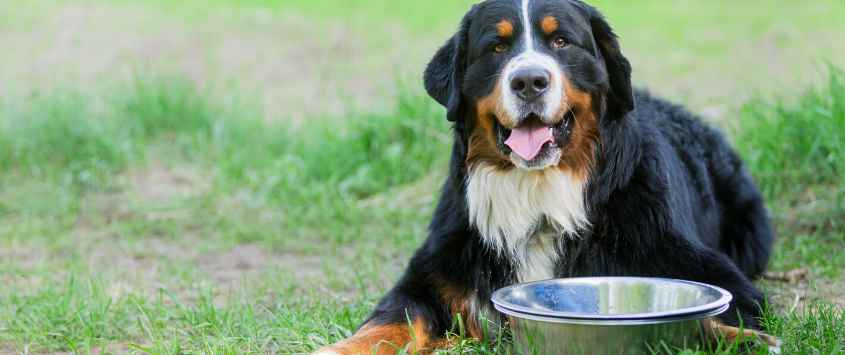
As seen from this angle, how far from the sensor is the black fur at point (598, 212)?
8.52 feet

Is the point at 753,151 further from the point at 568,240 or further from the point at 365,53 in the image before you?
the point at 365,53

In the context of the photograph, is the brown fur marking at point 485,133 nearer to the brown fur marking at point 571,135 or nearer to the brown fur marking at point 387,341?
the brown fur marking at point 571,135

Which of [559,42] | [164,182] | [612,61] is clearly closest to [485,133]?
[559,42]

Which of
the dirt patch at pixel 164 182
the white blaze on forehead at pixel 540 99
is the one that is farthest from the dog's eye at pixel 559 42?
the dirt patch at pixel 164 182

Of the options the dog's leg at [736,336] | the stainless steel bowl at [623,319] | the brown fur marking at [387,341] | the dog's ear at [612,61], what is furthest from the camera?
the dog's ear at [612,61]

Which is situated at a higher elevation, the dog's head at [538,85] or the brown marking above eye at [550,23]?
the brown marking above eye at [550,23]

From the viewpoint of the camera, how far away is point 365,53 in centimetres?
1062

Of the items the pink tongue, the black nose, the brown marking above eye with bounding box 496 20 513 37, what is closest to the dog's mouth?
the pink tongue

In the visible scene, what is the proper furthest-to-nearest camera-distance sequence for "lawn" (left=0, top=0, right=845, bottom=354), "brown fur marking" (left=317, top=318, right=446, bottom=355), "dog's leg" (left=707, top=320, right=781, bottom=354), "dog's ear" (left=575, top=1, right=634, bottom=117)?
"lawn" (left=0, top=0, right=845, bottom=354)
"dog's ear" (left=575, top=1, right=634, bottom=117)
"brown fur marking" (left=317, top=318, right=446, bottom=355)
"dog's leg" (left=707, top=320, right=781, bottom=354)

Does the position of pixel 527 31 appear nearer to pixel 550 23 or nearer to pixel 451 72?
pixel 550 23

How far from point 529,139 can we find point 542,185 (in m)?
0.20

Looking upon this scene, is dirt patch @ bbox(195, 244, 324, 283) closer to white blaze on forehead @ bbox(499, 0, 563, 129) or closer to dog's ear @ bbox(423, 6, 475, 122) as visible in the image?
dog's ear @ bbox(423, 6, 475, 122)

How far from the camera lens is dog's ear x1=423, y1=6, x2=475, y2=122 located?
2816 millimetres

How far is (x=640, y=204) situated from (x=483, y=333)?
77 centimetres
